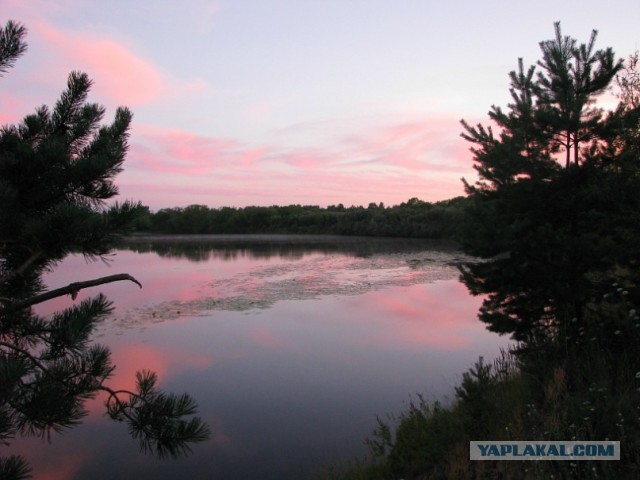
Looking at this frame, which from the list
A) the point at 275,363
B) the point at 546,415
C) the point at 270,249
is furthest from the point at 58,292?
the point at 270,249

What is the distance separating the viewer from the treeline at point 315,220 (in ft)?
201

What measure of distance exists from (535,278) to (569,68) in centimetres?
366

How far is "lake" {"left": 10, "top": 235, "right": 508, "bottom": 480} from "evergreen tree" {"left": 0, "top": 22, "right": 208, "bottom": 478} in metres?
0.27

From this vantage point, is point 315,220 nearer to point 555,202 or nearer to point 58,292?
point 555,202

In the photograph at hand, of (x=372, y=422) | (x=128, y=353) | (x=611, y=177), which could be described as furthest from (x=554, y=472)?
(x=128, y=353)

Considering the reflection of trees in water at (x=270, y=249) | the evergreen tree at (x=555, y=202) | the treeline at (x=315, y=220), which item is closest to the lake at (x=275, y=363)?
the evergreen tree at (x=555, y=202)

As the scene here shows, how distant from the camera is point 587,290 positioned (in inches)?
236

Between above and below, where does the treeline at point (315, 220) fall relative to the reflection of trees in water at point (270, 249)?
above

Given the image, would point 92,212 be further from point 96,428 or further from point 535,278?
point 535,278

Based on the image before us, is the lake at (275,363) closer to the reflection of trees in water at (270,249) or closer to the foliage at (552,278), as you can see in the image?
the foliage at (552,278)

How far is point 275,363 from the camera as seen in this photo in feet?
30.7

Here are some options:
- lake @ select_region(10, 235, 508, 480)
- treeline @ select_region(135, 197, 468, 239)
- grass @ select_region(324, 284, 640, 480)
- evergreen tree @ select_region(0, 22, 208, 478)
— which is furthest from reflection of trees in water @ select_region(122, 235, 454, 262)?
evergreen tree @ select_region(0, 22, 208, 478)

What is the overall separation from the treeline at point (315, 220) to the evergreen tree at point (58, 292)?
186ft

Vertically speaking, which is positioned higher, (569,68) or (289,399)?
(569,68)
